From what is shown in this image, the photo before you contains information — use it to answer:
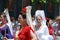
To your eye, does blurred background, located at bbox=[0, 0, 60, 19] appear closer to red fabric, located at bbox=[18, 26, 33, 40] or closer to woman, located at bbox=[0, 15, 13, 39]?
woman, located at bbox=[0, 15, 13, 39]

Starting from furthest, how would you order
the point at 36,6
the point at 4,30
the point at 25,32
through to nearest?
the point at 36,6 → the point at 4,30 → the point at 25,32

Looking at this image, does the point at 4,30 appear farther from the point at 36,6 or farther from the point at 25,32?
the point at 36,6

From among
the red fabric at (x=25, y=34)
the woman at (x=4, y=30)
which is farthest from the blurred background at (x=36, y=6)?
the red fabric at (x=25, y=34)

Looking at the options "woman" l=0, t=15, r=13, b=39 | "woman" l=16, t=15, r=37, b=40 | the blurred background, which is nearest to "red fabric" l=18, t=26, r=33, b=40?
"woman" l=16, t=15, r=37, b=40

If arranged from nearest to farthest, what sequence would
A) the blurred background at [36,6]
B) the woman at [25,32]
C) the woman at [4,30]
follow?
the woman at [25,32], the woman at [4,30], the blurred background at [36,6]

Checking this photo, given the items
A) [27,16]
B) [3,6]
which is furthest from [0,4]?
[27,16]

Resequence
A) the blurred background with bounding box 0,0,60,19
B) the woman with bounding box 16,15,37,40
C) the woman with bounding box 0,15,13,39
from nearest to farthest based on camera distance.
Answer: the woman with bounding box 16,15,37,40, the woman with bounding box 0,15,13,39, the blurred background with bounding box 0,0,60,19

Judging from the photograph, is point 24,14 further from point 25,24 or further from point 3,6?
point 3,6

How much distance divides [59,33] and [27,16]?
0.78 m

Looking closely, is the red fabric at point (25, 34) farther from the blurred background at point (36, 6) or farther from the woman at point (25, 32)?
the blurred background at point (36, 6)

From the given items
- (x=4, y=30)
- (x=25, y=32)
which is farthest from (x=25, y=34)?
(x=4, y=30)

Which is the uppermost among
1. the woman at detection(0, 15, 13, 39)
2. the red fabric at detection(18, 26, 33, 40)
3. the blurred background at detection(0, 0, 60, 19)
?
the red fabric at detection(18, 26, 33, 40)

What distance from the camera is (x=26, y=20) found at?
664 cm

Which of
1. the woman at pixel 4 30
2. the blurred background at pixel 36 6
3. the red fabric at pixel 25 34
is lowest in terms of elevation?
the blurred background at pixel 36 6
